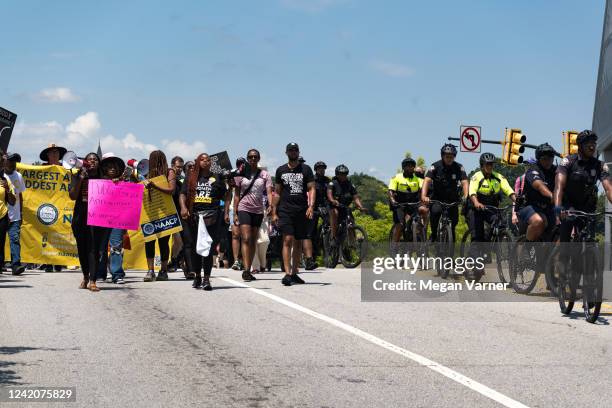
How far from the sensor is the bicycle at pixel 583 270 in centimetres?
1023

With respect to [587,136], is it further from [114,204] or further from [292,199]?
[114,204]

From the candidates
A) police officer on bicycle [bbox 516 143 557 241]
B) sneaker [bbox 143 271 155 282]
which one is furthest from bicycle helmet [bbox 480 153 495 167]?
sneaker [bbox 143 271 155 282]

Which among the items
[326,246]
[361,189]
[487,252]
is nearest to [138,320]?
[487,252]

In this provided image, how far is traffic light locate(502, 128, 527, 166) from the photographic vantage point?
32062mm

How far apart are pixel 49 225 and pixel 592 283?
10930 mm

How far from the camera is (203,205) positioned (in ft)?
45.1

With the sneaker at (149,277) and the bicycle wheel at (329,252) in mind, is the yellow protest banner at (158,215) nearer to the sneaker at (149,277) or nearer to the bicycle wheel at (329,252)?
the sneaker at (149,277)

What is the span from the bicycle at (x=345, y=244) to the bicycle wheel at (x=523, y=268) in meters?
5.68

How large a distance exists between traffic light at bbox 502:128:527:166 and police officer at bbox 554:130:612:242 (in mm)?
21614

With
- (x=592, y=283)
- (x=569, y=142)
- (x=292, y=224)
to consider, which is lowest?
(x=592, y=283)

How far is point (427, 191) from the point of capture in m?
14.7

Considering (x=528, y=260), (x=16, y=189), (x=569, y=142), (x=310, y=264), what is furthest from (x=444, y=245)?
(x=569, y=142)

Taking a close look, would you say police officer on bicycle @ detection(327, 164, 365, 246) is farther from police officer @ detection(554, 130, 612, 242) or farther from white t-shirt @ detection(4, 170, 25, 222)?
police officer @ detection(554, 130, 612, 242)

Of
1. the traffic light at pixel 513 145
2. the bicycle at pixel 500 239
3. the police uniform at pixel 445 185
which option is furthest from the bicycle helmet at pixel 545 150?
the traffic light at pixel 513 145
